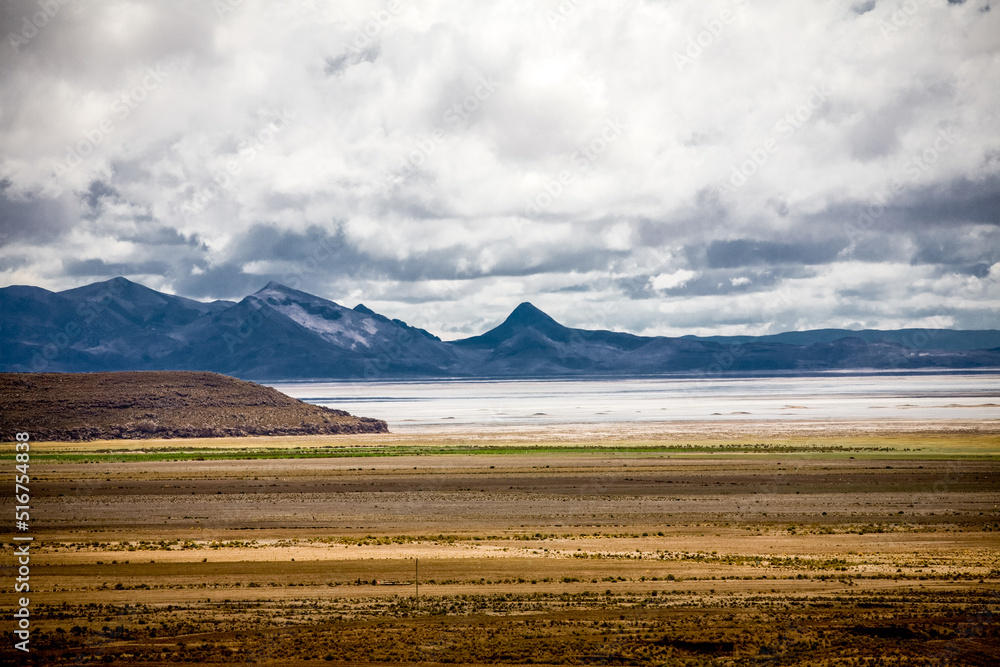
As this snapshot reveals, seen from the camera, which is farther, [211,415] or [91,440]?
[211,415]

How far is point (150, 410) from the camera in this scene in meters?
120

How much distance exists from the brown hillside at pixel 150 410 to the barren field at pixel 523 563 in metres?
41.1

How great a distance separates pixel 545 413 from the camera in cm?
15650

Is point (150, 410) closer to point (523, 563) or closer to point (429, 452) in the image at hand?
point (429, 452)

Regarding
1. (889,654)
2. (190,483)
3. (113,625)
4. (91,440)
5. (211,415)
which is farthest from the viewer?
(211,415)

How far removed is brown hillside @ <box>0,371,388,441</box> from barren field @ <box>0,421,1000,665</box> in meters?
41.1

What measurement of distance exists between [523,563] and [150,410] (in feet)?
328

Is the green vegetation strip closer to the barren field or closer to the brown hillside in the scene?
the barren field

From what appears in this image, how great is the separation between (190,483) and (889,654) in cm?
5368

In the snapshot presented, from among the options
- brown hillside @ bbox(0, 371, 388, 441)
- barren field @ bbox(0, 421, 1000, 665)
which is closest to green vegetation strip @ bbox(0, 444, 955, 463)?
barren field @ bbox(0, 421, 1000, 665)

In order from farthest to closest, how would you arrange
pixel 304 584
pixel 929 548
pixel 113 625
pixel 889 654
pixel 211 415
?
1. pixel 211 415
2. pixel 929 548
3. pixel 304 584
4. pixel 113 625
5. pixel 889 654

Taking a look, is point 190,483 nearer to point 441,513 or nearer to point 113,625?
point 441,513

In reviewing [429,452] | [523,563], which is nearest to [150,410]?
[429,452]

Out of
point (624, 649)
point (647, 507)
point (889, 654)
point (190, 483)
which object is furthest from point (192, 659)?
point (190, 483)
